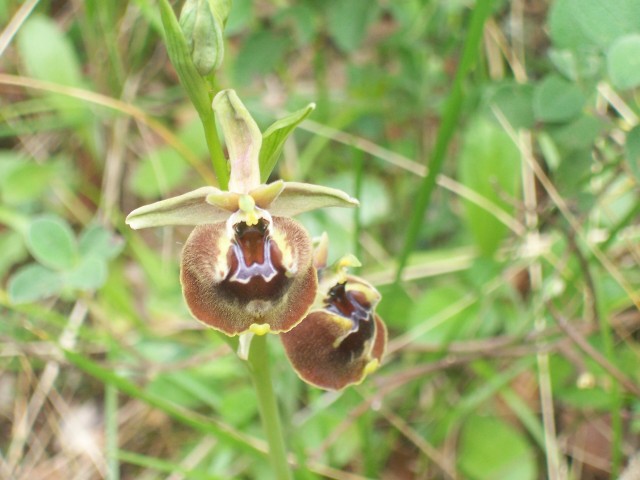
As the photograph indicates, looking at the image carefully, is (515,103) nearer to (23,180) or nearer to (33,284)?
(33,284)

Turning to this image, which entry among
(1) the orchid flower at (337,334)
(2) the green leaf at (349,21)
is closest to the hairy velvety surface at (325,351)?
(1) the orchid flower at (337,334)

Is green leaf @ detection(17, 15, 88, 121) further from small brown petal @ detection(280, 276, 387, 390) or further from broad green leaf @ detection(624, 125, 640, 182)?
broad green leaf @ detection(624, 125, 640, 182)

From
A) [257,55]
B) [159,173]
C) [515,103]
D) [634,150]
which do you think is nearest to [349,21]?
[257,55]


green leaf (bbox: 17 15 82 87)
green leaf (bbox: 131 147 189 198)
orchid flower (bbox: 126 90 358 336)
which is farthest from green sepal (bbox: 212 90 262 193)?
green leaf (bbox: 17 15 82 87)

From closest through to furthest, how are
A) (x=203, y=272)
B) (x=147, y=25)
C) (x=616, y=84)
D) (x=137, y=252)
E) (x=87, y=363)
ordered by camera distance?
(x=203, y=272) < (x=616, y=84) < (x=87, y=363) < (x=137, y=252) < (x=147, y=25)

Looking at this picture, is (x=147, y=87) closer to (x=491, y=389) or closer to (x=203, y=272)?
(x=491, y=389)

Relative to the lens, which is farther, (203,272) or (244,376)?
(244,376)

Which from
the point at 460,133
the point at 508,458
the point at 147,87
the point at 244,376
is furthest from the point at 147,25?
the point at 508,458

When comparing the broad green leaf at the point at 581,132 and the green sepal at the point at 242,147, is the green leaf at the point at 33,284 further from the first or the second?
the broad green leaf at the point at 581,132
